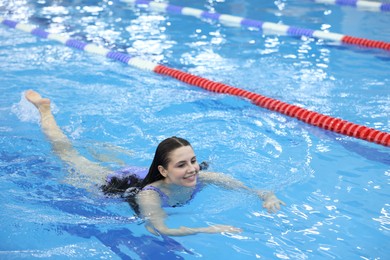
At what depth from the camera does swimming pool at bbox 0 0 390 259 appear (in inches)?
138

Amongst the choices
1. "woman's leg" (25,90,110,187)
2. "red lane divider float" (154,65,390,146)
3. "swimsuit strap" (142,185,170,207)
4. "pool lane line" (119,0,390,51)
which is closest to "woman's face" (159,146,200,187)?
"swimsuit strap" (142,185,170,207)

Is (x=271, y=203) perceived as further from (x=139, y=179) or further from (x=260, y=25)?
(x=260, y=25)

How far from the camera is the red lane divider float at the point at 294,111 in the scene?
502 centimetres

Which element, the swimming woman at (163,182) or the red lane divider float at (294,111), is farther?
the red lane divider float at (294,111)

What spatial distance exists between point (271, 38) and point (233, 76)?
2.06 metres

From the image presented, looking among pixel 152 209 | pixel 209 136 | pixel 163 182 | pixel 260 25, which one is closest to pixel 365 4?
pixel 260 25

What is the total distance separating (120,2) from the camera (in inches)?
466

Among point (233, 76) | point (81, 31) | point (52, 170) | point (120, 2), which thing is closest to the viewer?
point (52, 170)

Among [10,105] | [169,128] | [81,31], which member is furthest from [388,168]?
[81,31]

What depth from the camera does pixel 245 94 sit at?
6145 millimetres

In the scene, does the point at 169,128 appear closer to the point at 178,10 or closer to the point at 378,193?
the point at 378,193

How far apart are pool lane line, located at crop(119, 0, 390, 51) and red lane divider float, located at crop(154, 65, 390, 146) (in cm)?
279

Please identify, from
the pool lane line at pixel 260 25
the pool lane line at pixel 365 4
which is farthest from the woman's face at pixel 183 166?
the pool lane line at pixel 365 4

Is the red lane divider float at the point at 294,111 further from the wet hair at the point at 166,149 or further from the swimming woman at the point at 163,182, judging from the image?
the wet hair at the point at 166,149
